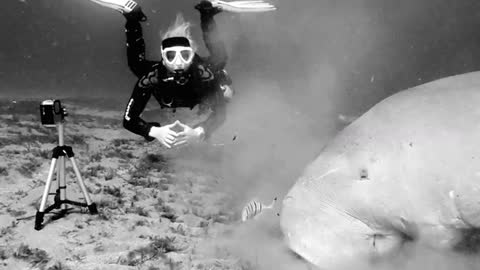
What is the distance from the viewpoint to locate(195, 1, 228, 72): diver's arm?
650 centimetres

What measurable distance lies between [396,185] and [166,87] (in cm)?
356

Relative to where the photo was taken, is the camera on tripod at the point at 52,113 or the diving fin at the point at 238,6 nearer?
the camera on tripod at the point at 52,113

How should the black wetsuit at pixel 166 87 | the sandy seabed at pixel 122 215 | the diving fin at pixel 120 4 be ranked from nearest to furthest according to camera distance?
the sandy seabed at pixel 122 215
the black wetsuit at pixel 166 87
the diving fin at pixel 120 4

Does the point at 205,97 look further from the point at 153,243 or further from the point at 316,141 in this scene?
the point at 316,141

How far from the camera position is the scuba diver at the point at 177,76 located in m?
5.11

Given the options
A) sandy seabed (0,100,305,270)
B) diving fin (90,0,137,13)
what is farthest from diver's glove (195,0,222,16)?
sandy seabed (0,100,305,270)

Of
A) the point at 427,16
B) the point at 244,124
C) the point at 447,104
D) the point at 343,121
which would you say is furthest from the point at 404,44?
the point at 447,104

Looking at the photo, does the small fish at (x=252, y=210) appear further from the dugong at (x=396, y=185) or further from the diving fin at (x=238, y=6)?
the diving fin at (x=238, y=6)

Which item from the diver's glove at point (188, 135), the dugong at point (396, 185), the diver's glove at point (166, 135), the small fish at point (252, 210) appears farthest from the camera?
the diver's glove at point (188, 135)

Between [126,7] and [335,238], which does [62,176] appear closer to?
[126,7]

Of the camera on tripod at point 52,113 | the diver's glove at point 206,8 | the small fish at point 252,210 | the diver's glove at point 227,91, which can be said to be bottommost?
the small fish at point 252,210

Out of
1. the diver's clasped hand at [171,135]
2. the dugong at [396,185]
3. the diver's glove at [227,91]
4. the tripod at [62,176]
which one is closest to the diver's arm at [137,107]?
the diver's clasped hand at [171,135]

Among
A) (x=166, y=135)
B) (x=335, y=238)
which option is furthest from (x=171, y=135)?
(x=335, y=238)

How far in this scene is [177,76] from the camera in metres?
5.14
